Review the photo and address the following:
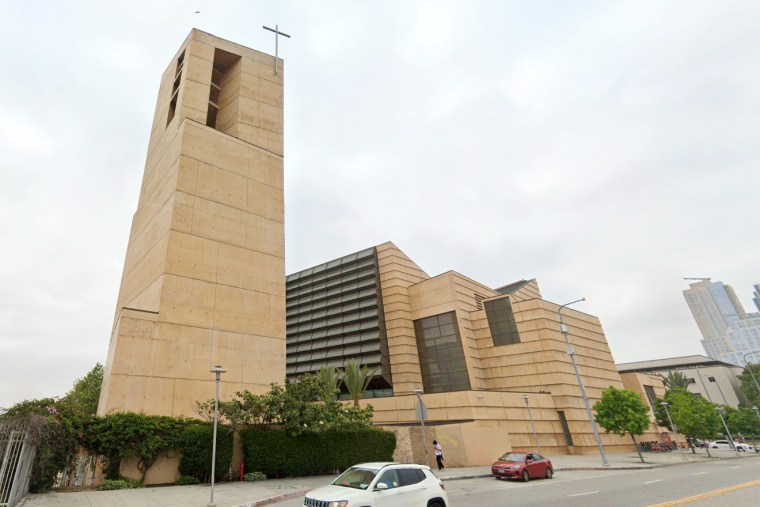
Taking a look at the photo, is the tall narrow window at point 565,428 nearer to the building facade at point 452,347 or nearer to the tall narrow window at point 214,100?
the building facade at point 452,347

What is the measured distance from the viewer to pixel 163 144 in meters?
31.7

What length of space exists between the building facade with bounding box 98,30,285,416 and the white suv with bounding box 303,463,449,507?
15.7 meters

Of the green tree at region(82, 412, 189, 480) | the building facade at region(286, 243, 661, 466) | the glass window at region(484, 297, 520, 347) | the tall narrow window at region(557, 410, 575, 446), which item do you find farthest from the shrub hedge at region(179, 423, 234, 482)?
the glass window at region(484, 297, 520, 347)

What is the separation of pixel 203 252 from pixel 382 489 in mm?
21025

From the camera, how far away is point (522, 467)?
18844mm

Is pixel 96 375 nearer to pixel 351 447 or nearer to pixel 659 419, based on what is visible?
pixel 351 447

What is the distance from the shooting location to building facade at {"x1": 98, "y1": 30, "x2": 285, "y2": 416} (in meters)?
21.1

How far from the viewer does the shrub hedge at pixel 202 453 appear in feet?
54.6

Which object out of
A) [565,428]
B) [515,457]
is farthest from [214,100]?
[565,428]

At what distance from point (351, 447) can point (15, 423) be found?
46.4 ft

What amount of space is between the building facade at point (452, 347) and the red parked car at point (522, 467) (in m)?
8.78

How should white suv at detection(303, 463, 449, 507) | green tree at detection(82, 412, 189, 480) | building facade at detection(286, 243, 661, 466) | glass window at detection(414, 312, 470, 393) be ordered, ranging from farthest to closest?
glass window at detection(414, 312, 470, 393)
building facade at detection(286, 243, 661, 466)
green tree at detection(82, 412, 189, 480)
white suv at detection(303, 463, 449, 507)

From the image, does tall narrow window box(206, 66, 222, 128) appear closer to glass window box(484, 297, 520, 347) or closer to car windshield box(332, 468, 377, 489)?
car windshield box(332, 468, 377, 489)

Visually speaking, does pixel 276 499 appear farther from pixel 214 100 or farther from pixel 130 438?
pixel 214 100
